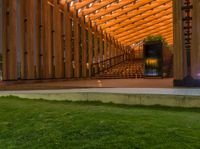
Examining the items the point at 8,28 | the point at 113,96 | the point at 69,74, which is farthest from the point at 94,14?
the point at 113,96

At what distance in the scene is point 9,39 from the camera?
44.9 ft

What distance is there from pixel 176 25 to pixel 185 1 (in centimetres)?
82

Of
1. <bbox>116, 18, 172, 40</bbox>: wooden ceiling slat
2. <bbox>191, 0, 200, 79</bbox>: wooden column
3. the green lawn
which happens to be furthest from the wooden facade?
<bbox>116, 18, 172, 40</bbox>: wooden ceiling slat

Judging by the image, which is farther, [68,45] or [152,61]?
[68,45]

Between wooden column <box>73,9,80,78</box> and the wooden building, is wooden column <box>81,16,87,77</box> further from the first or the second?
wooden column <box>73,9,80,78</box>

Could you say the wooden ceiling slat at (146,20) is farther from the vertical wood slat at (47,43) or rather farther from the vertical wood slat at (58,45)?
the vertical wood slat at (47,43)

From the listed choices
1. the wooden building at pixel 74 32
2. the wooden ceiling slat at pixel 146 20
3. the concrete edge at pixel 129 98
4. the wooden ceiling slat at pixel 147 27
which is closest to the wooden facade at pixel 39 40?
the wooden building at pixel 74 32

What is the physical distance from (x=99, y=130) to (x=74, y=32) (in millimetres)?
16116

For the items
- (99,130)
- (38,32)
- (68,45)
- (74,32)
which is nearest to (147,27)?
(74,32)

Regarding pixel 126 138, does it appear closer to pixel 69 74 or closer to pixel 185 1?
pixel 185 1

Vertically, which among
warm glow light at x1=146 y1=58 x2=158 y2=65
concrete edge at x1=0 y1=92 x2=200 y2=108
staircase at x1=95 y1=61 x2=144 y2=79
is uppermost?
warm glow light at x1=146 y1=58 x2=158 y2=65

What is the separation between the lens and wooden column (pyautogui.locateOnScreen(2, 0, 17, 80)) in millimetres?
13484

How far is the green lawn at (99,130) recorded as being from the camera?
324 cm

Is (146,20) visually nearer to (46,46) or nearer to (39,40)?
(46,46)
